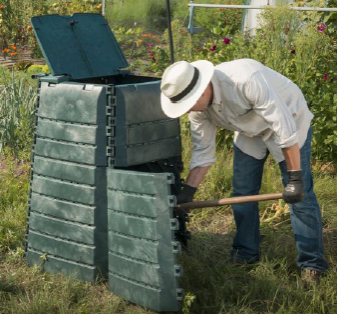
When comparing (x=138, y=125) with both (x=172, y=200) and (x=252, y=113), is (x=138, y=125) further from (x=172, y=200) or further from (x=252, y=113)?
(x=252, y=113)

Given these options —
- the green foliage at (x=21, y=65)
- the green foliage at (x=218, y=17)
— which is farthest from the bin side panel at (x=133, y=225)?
the green foliage at (x=218, y=17)

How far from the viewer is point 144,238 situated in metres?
3.28

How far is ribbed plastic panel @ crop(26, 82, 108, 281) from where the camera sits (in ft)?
11.2

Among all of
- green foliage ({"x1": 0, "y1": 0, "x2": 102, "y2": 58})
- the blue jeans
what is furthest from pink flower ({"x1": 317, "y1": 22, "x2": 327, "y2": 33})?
green foliage ({"x1": 0, "y1": 0, "x2": 102, "y2": 58})

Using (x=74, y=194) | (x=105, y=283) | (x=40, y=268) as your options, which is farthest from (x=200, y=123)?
(x=40, y=268)

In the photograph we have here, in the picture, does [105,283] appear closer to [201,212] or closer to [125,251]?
[125,251]

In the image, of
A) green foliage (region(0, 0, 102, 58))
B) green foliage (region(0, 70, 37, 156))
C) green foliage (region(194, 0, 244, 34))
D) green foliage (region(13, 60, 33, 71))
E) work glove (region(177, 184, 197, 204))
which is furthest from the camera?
green foliage (region(0, 0, 102, 58))

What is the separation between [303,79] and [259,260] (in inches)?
68.0

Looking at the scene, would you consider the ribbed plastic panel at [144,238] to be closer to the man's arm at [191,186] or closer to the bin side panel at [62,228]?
the bin side panel at [62,228]

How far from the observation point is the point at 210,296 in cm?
353

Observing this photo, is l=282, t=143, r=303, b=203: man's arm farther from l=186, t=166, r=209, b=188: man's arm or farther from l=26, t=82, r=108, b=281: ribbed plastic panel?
l=26, t=82, r=108, b=281: ribbed plastic panel

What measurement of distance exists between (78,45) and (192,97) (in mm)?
1014

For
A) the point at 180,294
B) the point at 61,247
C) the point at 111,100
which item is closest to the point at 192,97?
the point at 111,100

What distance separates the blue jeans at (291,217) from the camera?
11.9 feet
